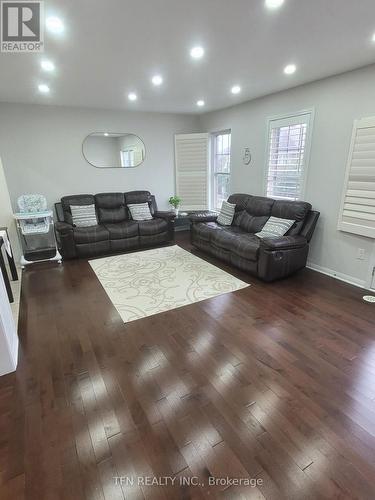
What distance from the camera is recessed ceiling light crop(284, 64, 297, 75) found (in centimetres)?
290

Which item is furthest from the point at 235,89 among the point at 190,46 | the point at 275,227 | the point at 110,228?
the point at 110,228

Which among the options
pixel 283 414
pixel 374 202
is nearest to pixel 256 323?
pixel 283 414

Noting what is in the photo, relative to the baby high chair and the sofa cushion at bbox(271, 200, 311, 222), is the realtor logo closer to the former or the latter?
the baby high chair

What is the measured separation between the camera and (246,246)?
3592 millimetres

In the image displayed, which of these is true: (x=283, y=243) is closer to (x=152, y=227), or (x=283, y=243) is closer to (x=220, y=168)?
(x=152, y=227)

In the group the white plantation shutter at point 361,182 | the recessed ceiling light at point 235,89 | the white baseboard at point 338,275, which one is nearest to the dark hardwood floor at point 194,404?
the white baseboard at point 338,275

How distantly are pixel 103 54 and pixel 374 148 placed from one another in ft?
9.87

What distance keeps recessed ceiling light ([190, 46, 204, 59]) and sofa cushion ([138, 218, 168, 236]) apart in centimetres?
286

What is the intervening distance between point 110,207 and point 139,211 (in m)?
0.57

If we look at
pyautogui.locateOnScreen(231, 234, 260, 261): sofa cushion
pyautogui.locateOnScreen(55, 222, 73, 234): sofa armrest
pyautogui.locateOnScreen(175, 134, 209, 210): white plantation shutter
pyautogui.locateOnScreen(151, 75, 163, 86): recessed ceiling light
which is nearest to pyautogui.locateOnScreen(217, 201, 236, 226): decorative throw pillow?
pyautogui.locateOnScreen(231, 234, 260, 261): sofa cushion

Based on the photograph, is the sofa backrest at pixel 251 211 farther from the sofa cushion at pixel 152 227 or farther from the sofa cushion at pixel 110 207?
the sofa cushion at pixel 110 207

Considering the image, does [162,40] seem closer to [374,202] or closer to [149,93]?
[149,93]

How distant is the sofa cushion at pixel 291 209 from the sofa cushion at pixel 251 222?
0.20 metres

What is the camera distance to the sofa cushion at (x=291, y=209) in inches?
145
